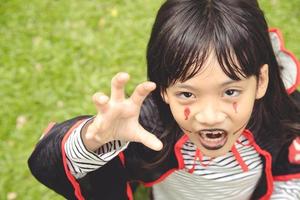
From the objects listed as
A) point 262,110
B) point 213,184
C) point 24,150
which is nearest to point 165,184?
point 213,184

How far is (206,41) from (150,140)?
35 centimetres

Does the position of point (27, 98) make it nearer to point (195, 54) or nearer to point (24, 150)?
point (24, 150)

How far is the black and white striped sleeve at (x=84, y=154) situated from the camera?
1667 mm

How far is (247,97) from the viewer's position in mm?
1505

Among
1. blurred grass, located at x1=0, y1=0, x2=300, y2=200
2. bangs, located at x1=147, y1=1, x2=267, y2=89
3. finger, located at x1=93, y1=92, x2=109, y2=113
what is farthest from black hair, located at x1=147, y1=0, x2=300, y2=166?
blurred grass, located at x1=0, y1=0, x2=300, y2=200

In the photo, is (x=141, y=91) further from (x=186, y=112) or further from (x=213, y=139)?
(x=213, y=139)

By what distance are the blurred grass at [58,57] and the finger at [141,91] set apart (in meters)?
1.41

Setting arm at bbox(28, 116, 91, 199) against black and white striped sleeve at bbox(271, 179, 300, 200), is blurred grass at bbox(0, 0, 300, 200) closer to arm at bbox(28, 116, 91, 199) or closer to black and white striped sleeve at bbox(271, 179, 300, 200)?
arm at bbox(28, 116, 91, 199)

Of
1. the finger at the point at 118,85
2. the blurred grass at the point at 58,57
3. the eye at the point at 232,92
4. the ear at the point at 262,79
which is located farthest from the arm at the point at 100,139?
the blurred grass at the point at 58,57

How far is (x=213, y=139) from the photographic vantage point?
1552 mm

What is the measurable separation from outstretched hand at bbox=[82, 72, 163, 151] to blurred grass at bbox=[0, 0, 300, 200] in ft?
4.21

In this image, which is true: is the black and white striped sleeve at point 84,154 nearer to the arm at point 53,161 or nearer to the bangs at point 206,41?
the arm at point 53,161

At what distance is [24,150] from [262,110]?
5.06 ft

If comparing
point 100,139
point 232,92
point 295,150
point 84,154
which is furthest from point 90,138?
point 295,150
